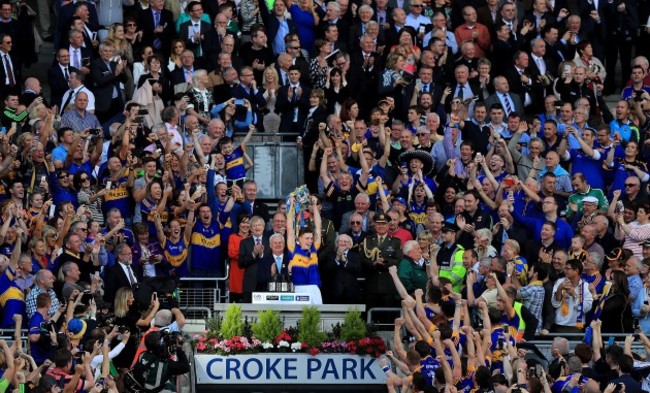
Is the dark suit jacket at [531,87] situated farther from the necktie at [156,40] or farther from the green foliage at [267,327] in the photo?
the green foliage at [267,327]

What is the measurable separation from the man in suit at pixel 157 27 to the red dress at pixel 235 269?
5.39m

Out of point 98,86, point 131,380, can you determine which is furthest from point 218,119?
point 131,380

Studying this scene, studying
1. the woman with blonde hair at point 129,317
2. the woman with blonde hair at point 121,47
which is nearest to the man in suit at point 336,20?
the woman with blonde hair at point 121,47

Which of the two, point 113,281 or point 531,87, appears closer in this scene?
point 113,281

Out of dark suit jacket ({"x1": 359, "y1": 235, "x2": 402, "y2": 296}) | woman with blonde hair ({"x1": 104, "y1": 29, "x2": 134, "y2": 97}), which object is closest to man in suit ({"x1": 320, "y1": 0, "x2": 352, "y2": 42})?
woman with blonde hair ({"x1": 104, "y1": 29, "x2": 134, "y2": 97})

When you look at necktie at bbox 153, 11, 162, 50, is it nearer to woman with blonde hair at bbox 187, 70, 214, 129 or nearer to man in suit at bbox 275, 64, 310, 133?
woman with blonde hair at bbox 187, 70, 214, 129

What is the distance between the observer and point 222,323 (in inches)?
1203

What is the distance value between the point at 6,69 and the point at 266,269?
22.4 feet

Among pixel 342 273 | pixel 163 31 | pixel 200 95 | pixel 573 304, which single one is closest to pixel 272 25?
pixel 163 31

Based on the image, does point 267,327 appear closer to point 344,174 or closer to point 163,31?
point 344,174

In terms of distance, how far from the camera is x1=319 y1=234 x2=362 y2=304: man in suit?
31.5 metres

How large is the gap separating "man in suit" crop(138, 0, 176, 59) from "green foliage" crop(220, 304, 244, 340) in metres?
7.28

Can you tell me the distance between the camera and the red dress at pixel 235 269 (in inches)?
1260

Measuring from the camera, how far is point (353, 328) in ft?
100.0
